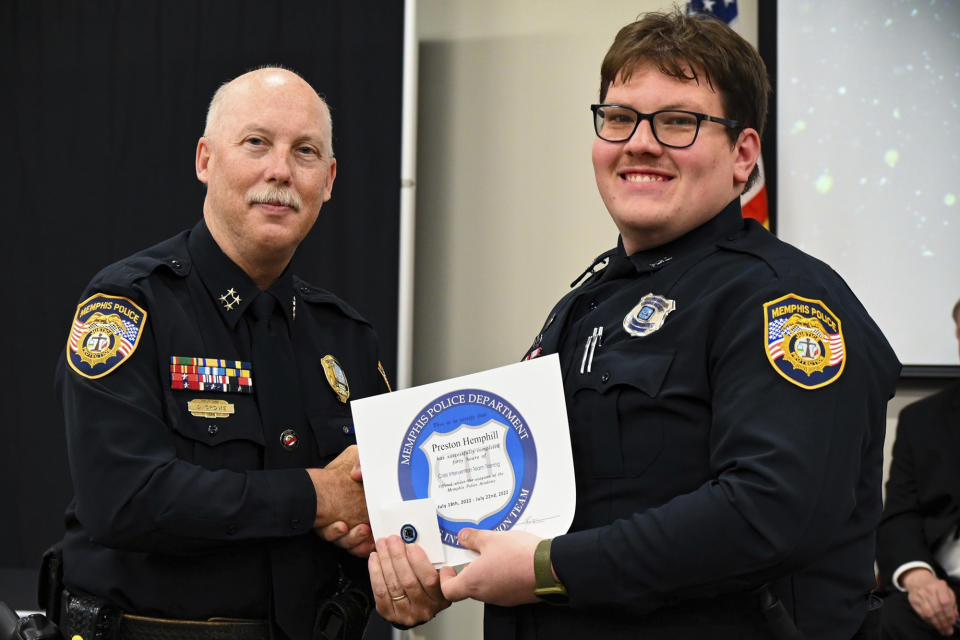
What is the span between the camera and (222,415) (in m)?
1.76

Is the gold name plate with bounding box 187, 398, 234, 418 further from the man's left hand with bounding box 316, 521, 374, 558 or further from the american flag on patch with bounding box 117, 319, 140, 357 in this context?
the man's left hand with bounding box 316, 521, 374, 558

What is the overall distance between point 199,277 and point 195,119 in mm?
1632

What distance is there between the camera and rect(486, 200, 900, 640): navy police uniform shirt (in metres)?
1.28

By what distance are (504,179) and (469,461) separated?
203 centimetres

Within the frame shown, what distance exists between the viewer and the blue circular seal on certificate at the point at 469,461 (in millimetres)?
1499

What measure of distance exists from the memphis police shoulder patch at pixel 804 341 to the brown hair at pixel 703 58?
342 millimetres

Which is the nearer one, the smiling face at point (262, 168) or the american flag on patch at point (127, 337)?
the american flag on patch at point (127, 337)

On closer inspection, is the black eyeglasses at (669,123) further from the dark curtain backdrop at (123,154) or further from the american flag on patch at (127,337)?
the dark curtain backdrop at (123,154)

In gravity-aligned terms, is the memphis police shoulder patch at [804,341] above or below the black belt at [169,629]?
above

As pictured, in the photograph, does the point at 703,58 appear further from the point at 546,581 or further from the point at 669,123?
the point at 546,581

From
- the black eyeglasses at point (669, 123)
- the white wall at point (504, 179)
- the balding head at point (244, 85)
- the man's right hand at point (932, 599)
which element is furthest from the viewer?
the white wall at point (504, 179)

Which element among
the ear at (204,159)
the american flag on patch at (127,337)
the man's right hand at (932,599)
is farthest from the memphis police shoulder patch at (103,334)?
the man's right hand at (932,599)

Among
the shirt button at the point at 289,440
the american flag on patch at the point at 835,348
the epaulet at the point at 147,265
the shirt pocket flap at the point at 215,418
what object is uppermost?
the epaulet at the point at 147,265

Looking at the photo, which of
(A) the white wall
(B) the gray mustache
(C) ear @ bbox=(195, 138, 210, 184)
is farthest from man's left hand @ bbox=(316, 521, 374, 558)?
(A) the white wall
